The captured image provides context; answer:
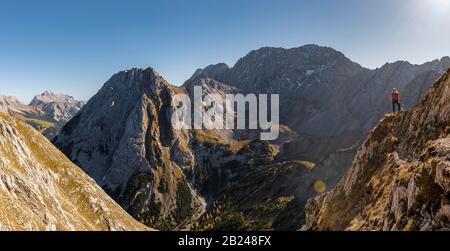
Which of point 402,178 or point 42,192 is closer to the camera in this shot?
point 402,178

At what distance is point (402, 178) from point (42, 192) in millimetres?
84854

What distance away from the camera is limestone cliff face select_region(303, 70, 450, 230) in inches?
1229

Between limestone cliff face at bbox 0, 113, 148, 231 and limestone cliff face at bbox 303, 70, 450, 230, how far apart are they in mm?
49550

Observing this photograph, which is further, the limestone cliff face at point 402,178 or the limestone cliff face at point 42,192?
the limestone cliff face at point 42,192

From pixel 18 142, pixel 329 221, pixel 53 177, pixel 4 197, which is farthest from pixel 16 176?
pixel 329 221

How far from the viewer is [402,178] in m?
38.8

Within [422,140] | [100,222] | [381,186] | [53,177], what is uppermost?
[422,140]

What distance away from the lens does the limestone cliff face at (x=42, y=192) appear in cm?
7019

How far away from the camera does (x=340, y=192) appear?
66.7 m

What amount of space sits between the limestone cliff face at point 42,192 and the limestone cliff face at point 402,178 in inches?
1951

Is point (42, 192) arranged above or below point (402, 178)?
below

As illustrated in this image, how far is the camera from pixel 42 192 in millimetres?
95125
